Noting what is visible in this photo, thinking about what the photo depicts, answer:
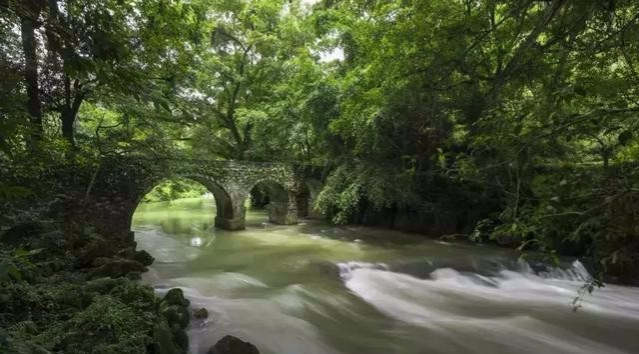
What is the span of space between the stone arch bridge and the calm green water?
1.66 m

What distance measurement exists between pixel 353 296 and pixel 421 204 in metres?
6.09

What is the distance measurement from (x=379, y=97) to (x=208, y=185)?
7760 millimetres

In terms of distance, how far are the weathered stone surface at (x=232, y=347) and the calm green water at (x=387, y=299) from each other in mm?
515

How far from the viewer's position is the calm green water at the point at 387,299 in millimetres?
A: 5488

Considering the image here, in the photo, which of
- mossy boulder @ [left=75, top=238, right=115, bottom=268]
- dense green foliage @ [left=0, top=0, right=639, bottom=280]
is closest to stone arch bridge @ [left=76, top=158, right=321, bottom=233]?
dense green foliage @ [left=0, top=0, right=639, bottom=280]

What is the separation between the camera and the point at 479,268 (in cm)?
948

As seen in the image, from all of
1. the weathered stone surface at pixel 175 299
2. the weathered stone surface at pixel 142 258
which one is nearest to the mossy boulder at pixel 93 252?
the weathered stone surface at pixel 142 258

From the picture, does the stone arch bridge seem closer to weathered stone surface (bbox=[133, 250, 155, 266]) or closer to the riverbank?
weathered stone surface (bbox=[133, 250, 155, 266])

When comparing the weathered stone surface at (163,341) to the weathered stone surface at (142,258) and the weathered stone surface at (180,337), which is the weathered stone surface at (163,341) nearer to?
the weathered stone surface at (180,337)

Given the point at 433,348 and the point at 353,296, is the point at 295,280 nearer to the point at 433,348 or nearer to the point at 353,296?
the point at 353,296

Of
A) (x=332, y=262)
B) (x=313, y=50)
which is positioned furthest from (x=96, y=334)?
(x=313, y=50)

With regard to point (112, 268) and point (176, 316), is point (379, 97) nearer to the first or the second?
point (176, 316)

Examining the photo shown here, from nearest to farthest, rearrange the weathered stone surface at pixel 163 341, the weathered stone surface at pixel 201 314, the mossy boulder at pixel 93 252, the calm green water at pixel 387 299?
the weathered stone surface at pixel 163 341 → the calm green water at pixel 387 299 → the weathered stone surface at pixel 201 314 → the mossy boulder at pixel 93 252

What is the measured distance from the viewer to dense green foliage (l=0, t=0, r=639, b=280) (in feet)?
7.39
